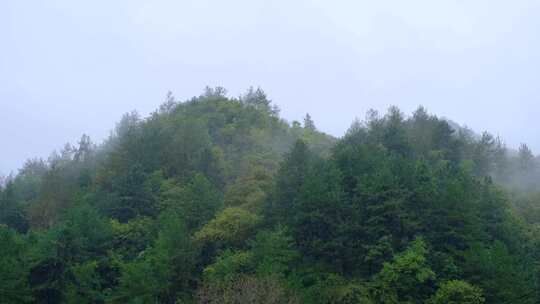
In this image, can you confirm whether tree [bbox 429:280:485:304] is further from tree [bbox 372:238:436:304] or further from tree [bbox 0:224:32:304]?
tree [bbox 0:224:32:304]

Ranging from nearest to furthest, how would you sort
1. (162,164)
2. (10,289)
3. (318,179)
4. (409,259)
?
1. (409,259)
2. (10,289)
3. (318,179)
4. (162,164)

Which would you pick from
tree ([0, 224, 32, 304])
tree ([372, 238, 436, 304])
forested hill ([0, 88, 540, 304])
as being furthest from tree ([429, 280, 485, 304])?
tree ([0, 224, 32, 304])

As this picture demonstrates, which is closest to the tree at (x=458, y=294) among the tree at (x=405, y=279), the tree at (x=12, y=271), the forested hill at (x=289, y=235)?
the forested hill at (x=289, y=235)

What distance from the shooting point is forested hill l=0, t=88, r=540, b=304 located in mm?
27922

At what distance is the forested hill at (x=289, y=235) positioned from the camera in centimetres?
2792

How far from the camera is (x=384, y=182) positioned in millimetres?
31641

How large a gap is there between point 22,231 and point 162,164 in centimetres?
1347

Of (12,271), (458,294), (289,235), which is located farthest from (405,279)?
(12,271)

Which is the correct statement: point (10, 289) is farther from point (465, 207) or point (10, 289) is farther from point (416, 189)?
point (465, 207)

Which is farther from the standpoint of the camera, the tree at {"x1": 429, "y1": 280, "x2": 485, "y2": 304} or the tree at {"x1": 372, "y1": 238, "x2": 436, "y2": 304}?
the tree at {"x1": 372, "y1": 238, "x2": 436, "y2": 304}

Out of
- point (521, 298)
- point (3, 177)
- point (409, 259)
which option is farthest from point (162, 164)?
point (3, 177)

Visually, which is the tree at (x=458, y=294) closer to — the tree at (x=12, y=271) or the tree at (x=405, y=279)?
the tree at (x=405, y=279)

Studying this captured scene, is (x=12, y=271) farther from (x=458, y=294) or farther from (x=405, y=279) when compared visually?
(x=458, y=294)

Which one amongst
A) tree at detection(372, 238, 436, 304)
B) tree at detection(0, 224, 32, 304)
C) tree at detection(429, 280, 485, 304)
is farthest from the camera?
tree at detection(0, 224, 32, 304)
